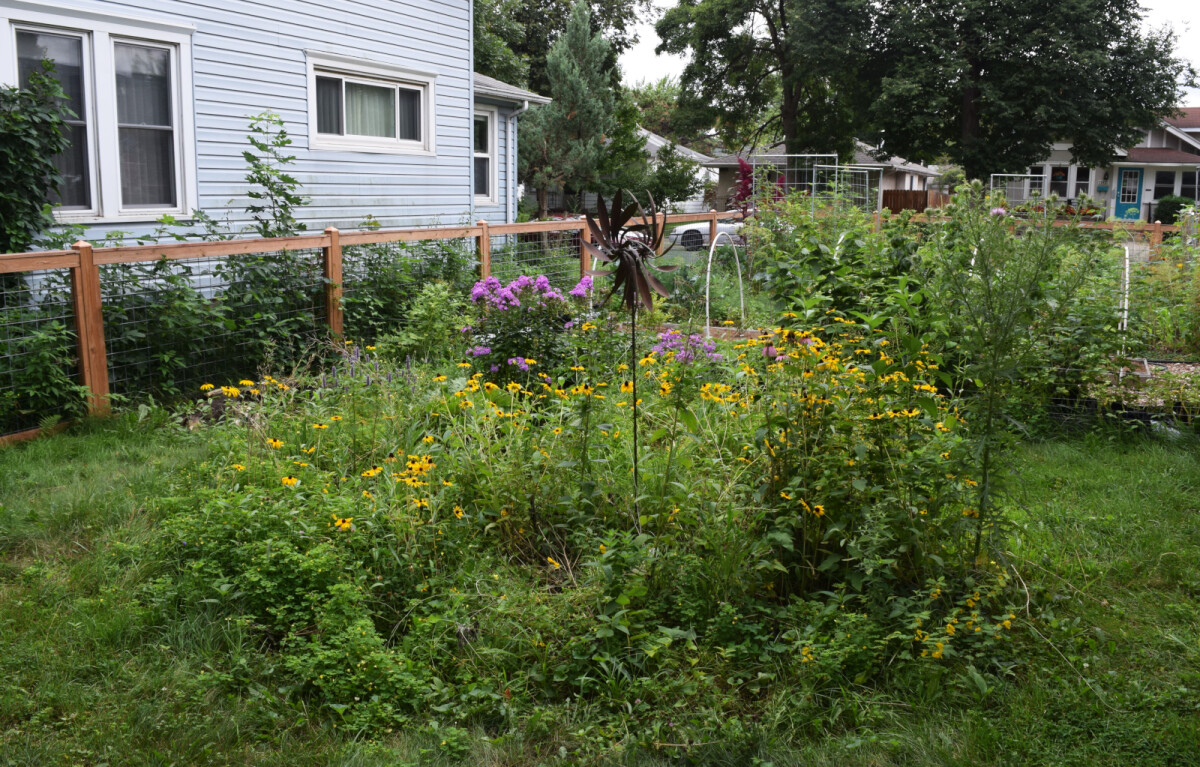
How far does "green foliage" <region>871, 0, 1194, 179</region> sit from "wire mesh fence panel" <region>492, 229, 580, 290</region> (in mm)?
23423

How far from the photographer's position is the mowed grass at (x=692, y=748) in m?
2.71

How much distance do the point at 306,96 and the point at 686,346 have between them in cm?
622

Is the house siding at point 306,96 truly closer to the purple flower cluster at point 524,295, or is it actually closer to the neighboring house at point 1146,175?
the purple flower cluster at point 524,295

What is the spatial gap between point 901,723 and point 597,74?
912 inches

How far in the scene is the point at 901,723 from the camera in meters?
2.83

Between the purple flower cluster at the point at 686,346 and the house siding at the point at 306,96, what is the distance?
500cm

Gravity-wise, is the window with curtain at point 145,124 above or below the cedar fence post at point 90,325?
above

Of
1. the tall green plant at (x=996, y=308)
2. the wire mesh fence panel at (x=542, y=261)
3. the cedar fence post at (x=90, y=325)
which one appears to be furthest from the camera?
the wire mesh fence panel at (x=542, y=261)

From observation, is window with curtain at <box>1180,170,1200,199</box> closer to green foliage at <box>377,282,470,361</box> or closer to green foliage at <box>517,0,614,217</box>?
green foliage at <box>517,0,614,217</box>

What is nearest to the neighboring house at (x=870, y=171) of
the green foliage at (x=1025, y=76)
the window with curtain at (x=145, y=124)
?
the green foliage at (x=1025, y=76)

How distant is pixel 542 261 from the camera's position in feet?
35.3

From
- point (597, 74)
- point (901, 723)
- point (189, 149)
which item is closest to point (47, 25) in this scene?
point (189, 149)

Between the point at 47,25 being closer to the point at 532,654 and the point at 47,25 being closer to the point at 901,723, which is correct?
the point at 532,654

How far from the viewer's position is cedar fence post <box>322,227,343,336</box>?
7607 millimetres
